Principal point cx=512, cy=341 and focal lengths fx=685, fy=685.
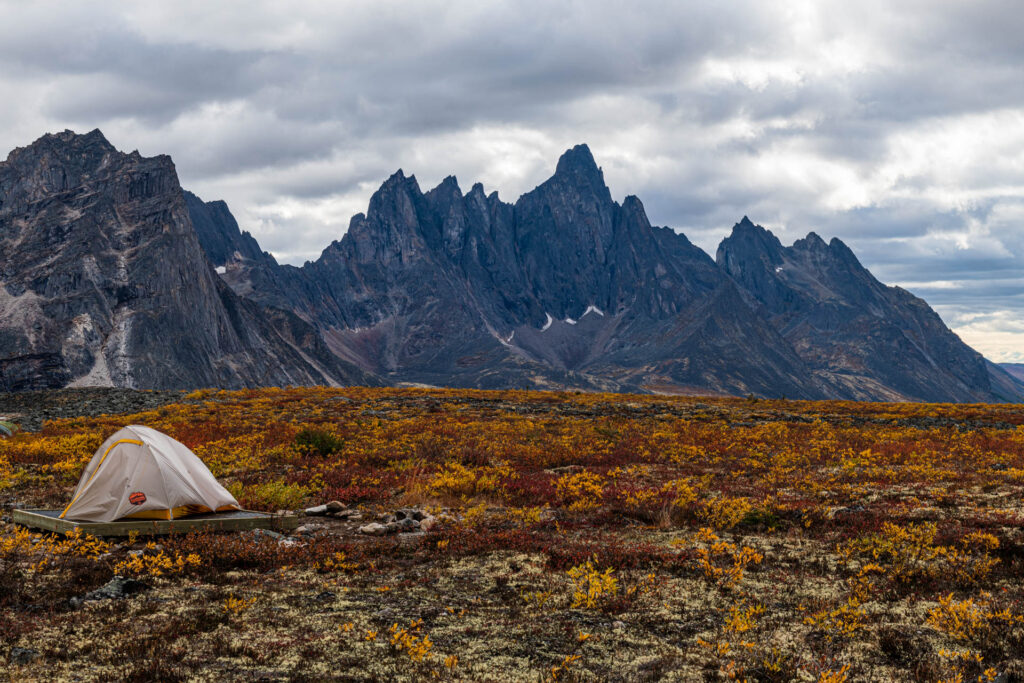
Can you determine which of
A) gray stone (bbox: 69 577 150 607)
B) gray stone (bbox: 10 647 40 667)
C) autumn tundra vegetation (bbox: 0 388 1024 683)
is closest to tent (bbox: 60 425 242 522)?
autumn tundra vegetation (bbox: 0 388 1024 683)

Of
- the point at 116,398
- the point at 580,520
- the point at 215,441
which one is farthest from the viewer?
the point at 116,398

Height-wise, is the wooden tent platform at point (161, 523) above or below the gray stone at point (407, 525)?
above

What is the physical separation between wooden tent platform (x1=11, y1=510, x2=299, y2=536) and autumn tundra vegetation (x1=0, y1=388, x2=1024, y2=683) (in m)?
0.37

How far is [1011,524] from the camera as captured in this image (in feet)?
53.5

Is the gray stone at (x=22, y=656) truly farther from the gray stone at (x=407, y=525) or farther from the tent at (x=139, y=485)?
the gray stone at (x=407, y=525)

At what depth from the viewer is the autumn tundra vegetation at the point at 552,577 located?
939cm

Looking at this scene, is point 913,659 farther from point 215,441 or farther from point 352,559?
point 215,441

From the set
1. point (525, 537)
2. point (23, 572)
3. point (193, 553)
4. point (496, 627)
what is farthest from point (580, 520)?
point (23, 572)

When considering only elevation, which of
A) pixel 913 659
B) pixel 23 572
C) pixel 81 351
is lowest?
pixel 913 659

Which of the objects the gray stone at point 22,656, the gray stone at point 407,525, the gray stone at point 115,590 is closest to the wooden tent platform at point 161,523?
the gray stone at point 407,525

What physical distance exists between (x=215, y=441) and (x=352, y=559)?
20.1m

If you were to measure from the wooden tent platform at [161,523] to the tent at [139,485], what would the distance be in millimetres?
270

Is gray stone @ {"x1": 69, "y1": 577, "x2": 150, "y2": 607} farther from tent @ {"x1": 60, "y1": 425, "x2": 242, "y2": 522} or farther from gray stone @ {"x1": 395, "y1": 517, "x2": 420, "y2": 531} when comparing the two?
gray stone @ {"x1": 395, "y1": 517, "x2": 420, "y2": 531}

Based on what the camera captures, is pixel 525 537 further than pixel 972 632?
Yes
